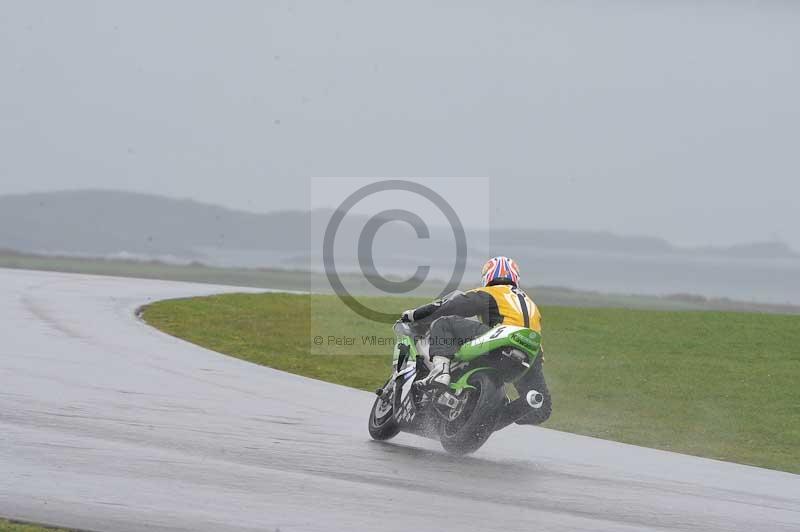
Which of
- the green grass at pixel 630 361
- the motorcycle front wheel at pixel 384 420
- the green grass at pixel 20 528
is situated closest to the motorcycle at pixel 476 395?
the motorcycle front wheel at pixel 384 420

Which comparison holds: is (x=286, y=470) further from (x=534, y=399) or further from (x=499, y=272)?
(x=499, y=272)

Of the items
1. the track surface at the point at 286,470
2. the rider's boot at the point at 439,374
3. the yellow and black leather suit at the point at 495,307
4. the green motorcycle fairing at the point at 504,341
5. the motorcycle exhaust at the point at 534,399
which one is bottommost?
the track surface at the point at 286,470

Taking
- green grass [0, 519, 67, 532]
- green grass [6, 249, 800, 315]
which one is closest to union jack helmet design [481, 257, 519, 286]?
green grass [0, 519, 67, 532]

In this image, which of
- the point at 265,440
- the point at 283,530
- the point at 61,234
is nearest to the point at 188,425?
the point at 265,440

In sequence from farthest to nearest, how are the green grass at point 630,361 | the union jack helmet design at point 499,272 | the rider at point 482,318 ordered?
the green grass at point 630,361
the union jack helmet design at point 499,272
the rider at point 482,318

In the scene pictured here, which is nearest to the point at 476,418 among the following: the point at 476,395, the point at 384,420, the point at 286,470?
the point at 476,395

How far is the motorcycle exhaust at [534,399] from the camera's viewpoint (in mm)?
9250

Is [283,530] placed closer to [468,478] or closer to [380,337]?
[468,478]

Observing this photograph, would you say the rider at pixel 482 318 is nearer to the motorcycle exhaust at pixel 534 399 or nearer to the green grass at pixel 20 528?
the motorcycle exhaust at pixel 534 399

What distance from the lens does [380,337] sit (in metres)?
20.3

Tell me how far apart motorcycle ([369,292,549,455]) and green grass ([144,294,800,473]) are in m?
3.56

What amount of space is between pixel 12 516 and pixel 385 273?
25.2m

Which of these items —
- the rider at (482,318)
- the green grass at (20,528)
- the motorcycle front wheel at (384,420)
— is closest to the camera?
the green grass at (20,528)

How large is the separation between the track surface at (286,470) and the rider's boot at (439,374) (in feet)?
1.97
